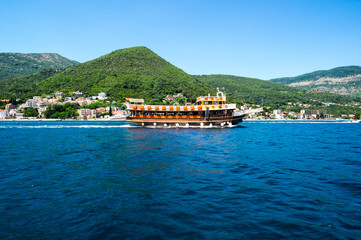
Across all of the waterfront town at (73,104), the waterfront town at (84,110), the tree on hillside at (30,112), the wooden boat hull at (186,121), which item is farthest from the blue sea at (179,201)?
the tree on hillside at (30,112)

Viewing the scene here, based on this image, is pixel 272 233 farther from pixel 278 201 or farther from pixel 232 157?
pixel 232 157

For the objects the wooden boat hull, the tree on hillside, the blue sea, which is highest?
the tree on hillside

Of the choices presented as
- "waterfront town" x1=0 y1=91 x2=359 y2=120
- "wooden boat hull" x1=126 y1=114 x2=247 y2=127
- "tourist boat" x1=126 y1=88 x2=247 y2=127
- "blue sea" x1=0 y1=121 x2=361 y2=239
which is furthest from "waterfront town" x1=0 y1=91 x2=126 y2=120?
"blue sea" x1=0 y1=121 x2=361 y2=239

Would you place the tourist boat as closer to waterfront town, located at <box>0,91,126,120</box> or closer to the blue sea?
the blue sea

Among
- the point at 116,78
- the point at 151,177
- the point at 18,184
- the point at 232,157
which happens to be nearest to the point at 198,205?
the point at 151,177

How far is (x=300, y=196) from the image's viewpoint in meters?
9.06

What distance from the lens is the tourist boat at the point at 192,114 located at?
5434cm

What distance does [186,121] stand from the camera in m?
55.6

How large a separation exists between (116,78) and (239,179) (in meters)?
198

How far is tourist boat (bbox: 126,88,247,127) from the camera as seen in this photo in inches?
2140

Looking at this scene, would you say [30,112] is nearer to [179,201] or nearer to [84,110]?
[84,110]

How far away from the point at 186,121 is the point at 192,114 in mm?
2548

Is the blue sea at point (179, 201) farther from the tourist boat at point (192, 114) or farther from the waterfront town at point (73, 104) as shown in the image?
the waterfront town at point (73, 104)

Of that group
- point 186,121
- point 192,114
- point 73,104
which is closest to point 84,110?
point 73,104
